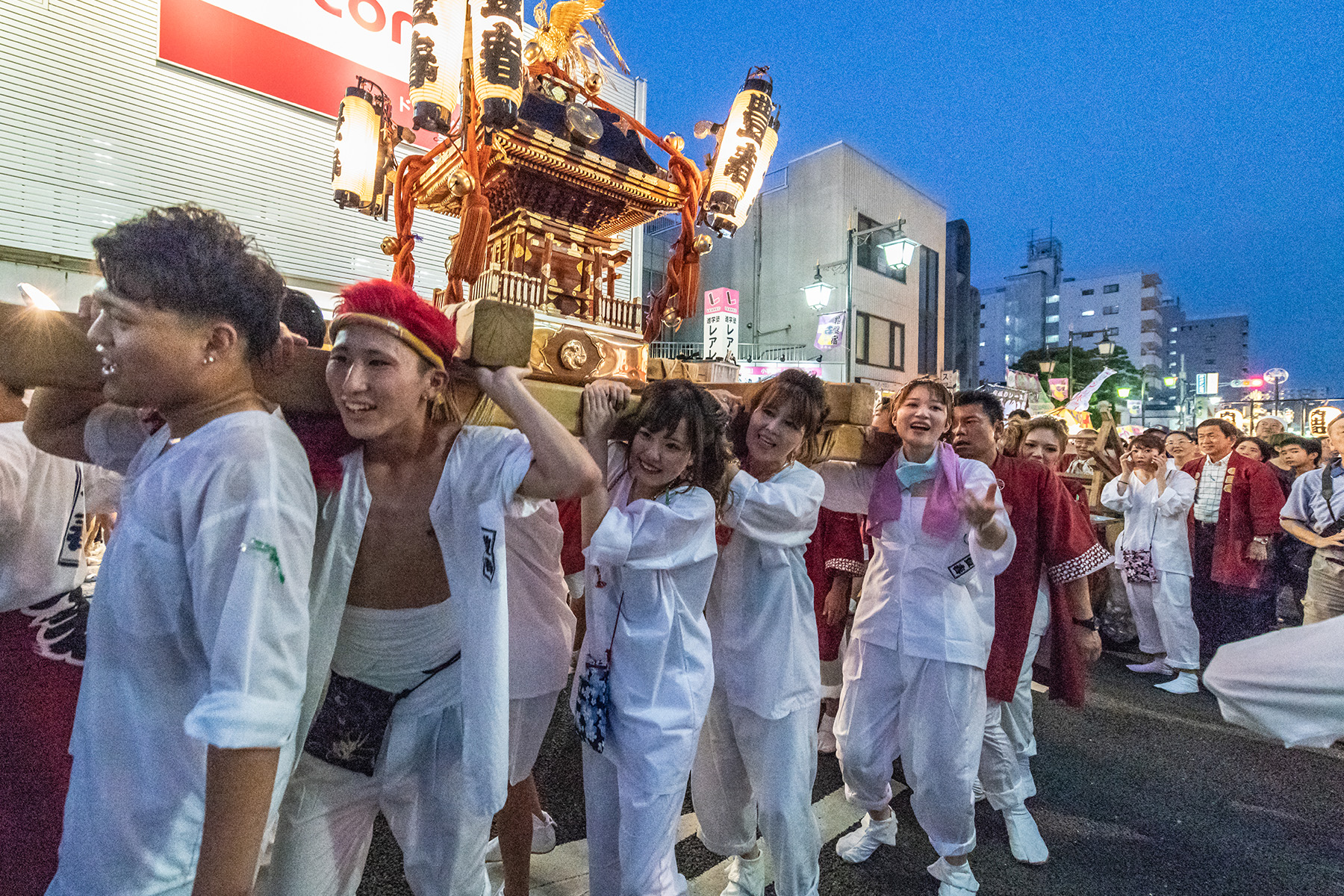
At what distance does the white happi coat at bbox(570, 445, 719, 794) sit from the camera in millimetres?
1941

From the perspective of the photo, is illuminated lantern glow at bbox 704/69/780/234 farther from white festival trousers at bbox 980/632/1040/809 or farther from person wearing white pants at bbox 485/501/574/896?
white festival trousers at bbox 980/632/1040/809

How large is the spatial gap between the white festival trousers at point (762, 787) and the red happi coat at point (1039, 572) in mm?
1617

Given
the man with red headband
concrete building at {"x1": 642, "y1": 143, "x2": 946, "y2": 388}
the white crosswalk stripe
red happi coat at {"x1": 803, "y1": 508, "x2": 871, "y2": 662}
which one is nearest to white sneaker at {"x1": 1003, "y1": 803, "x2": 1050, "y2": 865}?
the white crosswalk stripe

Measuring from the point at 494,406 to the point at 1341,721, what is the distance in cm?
263

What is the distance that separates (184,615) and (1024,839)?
12.9 feet

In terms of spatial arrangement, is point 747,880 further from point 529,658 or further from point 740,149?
point 740,149

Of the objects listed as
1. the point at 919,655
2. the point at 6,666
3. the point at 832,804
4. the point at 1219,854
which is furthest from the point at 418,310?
the point at 1219,854

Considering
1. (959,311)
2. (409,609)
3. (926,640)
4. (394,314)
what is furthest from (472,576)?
(959,311)

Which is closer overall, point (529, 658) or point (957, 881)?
point (529, 658)

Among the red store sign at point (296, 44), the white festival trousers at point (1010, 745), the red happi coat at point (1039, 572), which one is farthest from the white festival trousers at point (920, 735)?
the red store sign at point (296, 44)

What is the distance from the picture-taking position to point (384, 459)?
179 centimetres

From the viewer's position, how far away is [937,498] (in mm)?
2924

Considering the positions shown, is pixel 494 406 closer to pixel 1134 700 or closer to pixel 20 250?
pixel 1134 700

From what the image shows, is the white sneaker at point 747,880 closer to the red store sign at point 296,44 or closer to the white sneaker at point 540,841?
the white sneaker at point 540,841
